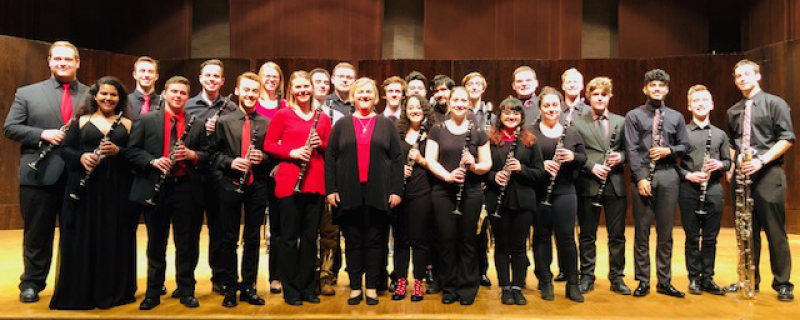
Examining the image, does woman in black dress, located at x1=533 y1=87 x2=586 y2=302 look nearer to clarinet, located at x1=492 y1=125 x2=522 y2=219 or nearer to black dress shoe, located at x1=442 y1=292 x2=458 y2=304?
clarinet, located at x1=492 y1=125 x2=522 y2=219

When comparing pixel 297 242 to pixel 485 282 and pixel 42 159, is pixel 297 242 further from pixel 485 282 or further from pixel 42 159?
pixel 42 159

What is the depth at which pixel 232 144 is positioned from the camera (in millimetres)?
4051

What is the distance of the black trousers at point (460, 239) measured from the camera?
13.1ft

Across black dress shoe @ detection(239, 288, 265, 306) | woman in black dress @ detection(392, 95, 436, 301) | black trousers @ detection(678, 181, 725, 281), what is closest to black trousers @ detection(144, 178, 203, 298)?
black dress shoe @ detection(239, 288, 265, 306)

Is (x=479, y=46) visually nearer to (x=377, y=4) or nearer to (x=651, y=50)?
(x=377, y=4)

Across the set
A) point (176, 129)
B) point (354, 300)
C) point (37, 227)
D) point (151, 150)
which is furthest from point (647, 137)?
point (37, 227)

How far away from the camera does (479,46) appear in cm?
932

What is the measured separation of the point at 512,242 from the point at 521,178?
15.0 inches

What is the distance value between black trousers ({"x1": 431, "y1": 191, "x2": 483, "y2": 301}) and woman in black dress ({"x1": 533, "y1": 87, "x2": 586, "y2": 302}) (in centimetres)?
43

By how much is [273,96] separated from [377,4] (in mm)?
5193

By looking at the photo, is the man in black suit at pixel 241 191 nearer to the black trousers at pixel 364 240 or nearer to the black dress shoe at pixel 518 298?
the black trousers at pixel 364 240

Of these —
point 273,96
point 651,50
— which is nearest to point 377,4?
point 651,50

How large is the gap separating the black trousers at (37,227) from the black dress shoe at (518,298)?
8.82 feet

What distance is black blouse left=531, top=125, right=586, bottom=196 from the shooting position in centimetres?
413
